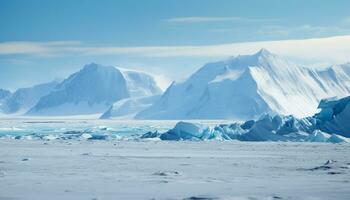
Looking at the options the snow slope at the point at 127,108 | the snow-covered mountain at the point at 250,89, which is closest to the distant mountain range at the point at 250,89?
the snow-covered mountain at the point at 250,89

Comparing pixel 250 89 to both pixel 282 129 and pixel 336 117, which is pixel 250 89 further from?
pixel 336 117

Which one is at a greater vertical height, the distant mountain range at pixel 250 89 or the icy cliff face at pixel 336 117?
the distant mountain range at pixel 250 89

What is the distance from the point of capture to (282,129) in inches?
1371

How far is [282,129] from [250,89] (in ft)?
273

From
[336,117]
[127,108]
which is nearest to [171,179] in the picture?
[336,117]

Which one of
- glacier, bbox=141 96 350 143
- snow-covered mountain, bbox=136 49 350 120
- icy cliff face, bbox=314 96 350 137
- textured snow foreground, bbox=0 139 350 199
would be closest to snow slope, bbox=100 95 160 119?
snow-covered mountain, bbox=136 49 350 120

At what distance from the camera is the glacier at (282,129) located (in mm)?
33938

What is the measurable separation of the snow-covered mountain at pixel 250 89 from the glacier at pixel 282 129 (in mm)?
76546

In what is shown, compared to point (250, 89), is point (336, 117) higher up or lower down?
lower down

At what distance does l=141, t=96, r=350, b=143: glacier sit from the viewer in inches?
1336

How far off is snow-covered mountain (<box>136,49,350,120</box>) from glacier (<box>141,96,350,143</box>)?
251 feet

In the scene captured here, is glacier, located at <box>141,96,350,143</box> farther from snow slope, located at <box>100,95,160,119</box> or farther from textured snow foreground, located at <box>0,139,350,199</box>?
snow slope, located at <box>100,95,160,119</box>

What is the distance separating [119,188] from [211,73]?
129 m

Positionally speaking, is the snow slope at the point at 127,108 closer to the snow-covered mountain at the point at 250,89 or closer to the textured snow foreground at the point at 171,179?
the snow-covered mountain at the point at 250,89
